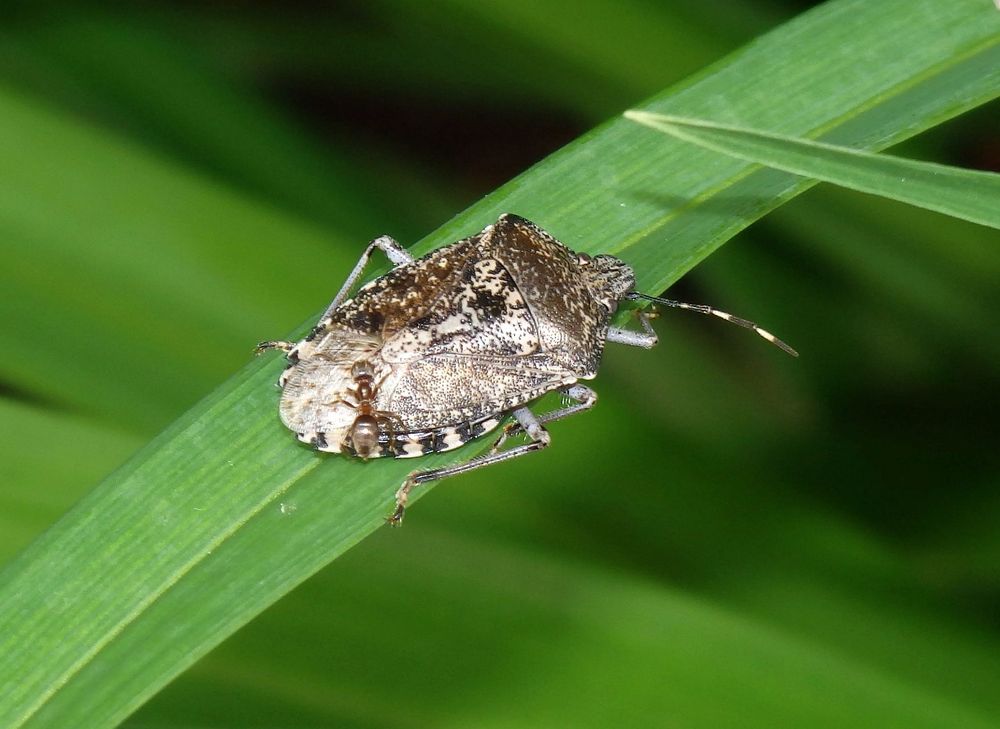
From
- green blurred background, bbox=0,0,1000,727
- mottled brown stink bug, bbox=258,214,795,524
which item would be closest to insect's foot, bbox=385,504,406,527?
mottled brown stink bug, bbox=258,214,795,524

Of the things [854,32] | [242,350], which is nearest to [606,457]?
[242,350]

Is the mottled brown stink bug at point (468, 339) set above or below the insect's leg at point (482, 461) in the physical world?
above

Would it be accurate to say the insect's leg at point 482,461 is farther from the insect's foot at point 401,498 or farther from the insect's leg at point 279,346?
the insect's leg at point 279,346

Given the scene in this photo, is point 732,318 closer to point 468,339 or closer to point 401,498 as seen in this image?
point 468,339

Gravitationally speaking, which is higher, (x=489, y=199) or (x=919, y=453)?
(x=489, y=199)

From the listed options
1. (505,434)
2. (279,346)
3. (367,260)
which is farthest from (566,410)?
(279,346)

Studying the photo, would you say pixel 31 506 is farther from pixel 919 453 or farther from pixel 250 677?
pixel 919 453

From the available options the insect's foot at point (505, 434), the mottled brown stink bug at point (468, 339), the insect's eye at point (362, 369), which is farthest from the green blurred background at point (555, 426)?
the insect's eye at point (362, 369)
